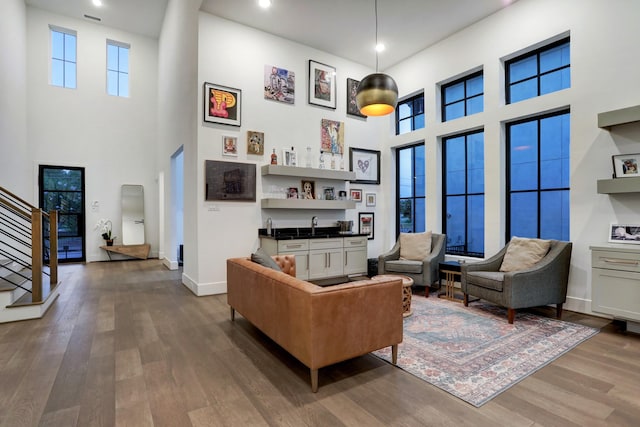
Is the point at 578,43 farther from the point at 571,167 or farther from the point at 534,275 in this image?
the point at 534,275

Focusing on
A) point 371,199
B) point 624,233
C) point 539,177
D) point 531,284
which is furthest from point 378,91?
point 371,199

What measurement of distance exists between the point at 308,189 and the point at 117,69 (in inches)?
268

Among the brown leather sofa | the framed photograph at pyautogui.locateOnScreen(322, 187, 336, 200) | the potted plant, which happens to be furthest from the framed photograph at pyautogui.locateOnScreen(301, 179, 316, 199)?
the potted plant

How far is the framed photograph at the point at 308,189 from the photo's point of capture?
5.93 meters

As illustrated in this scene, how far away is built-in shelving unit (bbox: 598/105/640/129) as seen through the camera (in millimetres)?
3403

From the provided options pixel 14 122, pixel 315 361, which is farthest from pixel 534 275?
pixel 14 122

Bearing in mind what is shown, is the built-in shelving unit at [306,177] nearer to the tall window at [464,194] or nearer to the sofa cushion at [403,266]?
the sofa cushion at [403,266]

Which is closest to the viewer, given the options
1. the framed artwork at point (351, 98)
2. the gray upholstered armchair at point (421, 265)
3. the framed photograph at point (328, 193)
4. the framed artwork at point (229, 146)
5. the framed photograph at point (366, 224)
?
the gray upholstered armchair at point (421, 265)

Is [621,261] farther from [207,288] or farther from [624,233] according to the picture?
[207,288]

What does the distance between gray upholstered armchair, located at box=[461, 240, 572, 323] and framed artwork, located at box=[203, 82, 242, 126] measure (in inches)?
166

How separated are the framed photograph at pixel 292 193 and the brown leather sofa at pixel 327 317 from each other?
2.99m

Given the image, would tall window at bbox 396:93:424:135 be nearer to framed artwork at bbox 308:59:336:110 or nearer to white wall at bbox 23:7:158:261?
framed artwork at bbox 308:59:336:110

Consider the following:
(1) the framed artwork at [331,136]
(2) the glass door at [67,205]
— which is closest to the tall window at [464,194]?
(1) the framed artwork at [331,136]

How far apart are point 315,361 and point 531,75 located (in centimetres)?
503
